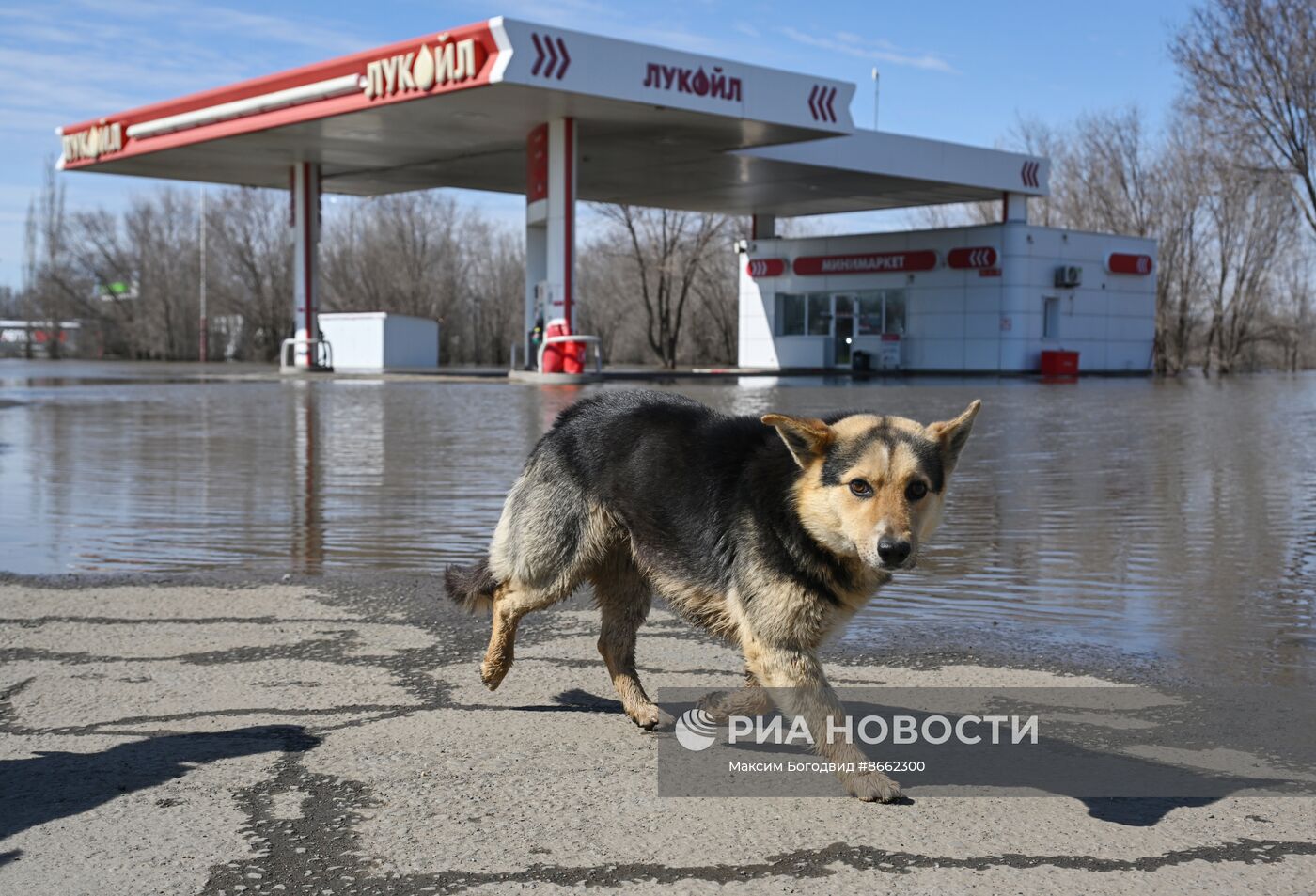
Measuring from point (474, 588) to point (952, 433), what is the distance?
178 cm

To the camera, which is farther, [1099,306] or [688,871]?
[1099,306]

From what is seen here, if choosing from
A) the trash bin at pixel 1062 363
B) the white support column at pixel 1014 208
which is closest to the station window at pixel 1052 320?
the trash bin at pixel 1062 363

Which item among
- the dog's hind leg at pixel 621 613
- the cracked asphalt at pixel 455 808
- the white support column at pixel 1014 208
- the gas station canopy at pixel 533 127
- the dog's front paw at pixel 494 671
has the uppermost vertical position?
the gas station canopy at pixel 533 127

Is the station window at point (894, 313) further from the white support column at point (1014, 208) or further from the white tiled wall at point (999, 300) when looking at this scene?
the white support column at point (1014, 208)

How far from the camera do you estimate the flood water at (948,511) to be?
6.52 meters

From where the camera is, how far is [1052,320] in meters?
48.0

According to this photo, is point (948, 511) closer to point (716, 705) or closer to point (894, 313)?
point (716, 705)

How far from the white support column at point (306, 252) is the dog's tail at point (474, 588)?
38.7 metres

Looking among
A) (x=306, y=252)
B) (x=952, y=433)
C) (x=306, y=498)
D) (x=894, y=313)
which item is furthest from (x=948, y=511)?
(x=894, y=313)

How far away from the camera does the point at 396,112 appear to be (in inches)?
1257

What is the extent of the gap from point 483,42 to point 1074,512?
21.2 meters

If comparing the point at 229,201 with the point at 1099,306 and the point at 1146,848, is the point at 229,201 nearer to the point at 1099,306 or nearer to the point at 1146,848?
the point at 1099,306

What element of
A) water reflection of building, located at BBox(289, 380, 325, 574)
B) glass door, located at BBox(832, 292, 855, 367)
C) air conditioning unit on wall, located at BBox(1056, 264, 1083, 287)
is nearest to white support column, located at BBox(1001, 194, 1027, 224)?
air conditioning unit on wall, located at BBox(1056, 264, 1083, 287)

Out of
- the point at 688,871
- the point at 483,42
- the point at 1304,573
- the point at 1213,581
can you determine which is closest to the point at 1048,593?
the point at 1213,581
